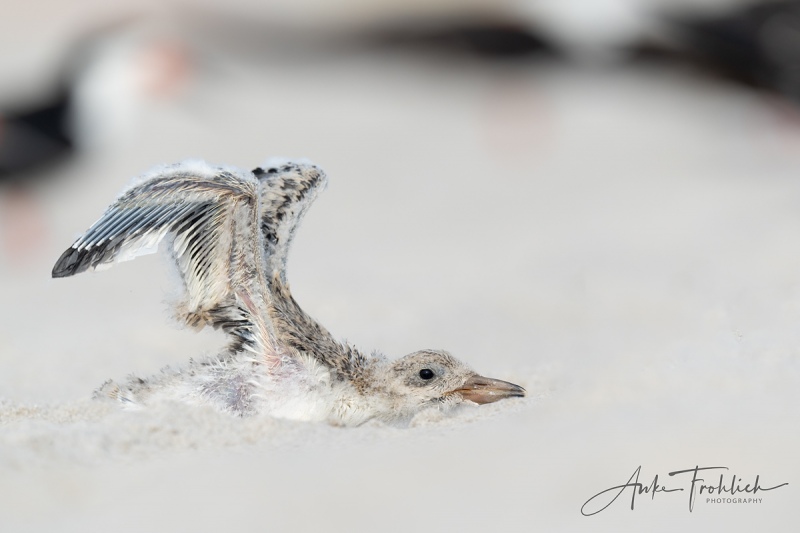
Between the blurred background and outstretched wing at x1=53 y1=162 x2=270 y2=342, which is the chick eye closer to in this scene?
the blurred background

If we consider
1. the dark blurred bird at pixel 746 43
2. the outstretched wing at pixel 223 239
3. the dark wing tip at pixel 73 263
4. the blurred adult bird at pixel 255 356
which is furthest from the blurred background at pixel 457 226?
the dark wing tip at pixel 73 263

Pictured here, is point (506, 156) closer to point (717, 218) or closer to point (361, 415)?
point (717, 218)

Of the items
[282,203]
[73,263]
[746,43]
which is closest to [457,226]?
[746,43]

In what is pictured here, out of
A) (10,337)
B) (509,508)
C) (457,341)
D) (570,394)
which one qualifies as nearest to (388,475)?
(509,508)

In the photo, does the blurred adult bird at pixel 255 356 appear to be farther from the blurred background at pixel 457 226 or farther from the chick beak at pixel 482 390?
the blurred background at pixel 457 226

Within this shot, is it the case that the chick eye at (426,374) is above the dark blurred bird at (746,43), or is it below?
below

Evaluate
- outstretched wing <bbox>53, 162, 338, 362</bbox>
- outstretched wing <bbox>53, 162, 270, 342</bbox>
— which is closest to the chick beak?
outstretched wing <bbox>53, 162, 338, 362</bbox>
